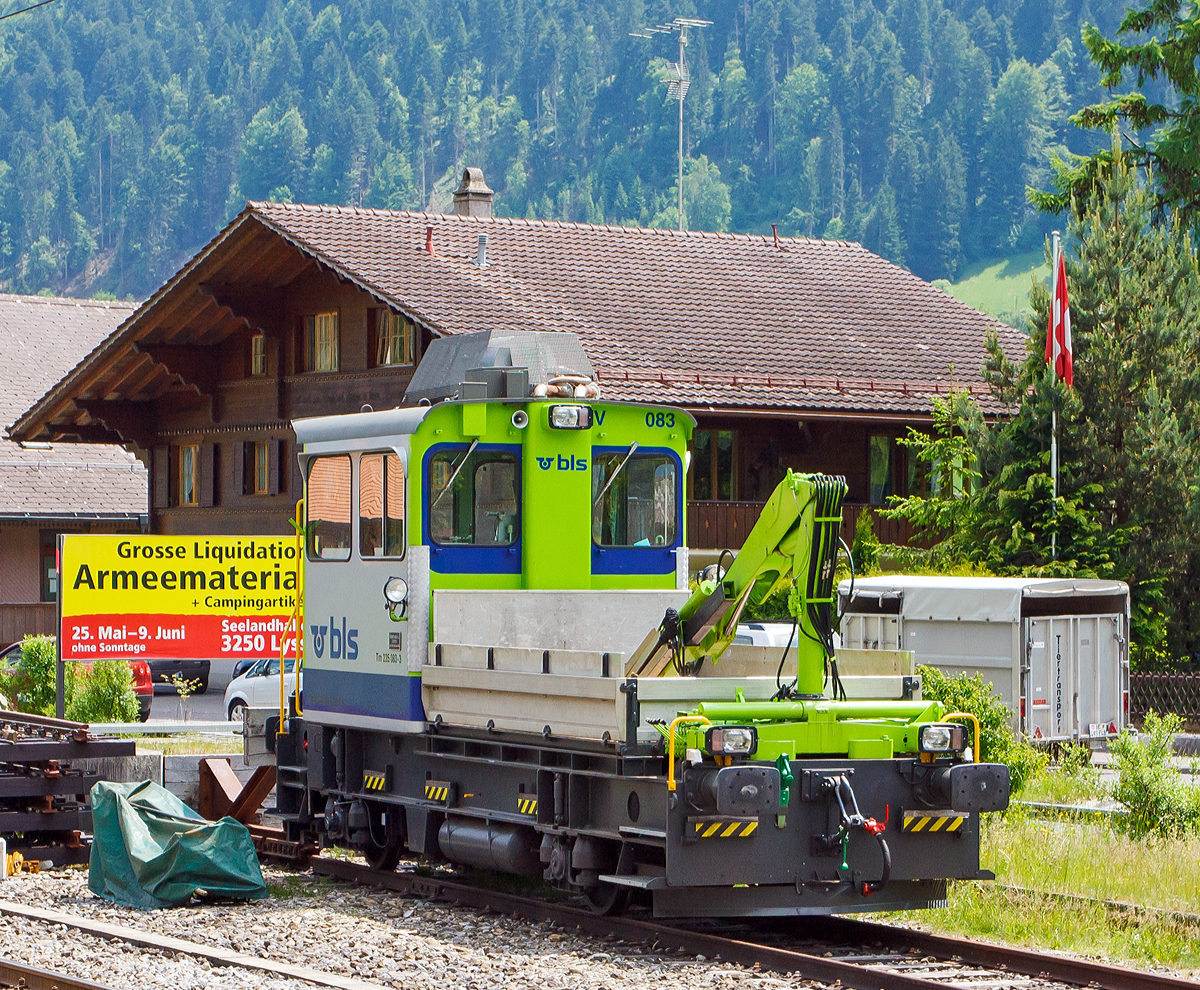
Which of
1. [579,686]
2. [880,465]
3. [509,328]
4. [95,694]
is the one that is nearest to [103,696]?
[95,694]

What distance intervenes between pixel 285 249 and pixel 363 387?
263 centimetres

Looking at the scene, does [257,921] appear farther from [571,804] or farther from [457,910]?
[571,804]

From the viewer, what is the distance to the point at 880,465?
3228 cm

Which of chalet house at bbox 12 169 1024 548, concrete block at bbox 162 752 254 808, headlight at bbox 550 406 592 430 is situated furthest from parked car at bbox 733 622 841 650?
headlight at bbox 550 406 592 430

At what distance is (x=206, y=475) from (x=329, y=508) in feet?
78.9

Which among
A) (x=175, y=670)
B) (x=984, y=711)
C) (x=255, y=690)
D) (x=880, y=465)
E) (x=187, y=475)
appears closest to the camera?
(x=984, y=711)

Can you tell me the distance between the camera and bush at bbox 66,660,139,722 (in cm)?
2289

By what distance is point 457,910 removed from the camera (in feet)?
39.0

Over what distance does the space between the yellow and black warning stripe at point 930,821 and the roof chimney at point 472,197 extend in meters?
28.8

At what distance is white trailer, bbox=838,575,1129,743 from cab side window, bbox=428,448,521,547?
336 inches

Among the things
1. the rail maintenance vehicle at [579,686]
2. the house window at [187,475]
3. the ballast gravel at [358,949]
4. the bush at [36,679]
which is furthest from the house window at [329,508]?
the house window at [187,475]

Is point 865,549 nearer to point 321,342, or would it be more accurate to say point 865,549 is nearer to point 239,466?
point 321,342

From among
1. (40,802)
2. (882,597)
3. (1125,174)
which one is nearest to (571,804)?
(40,802)

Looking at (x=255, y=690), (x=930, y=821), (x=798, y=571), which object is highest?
(x=798, y=571)
